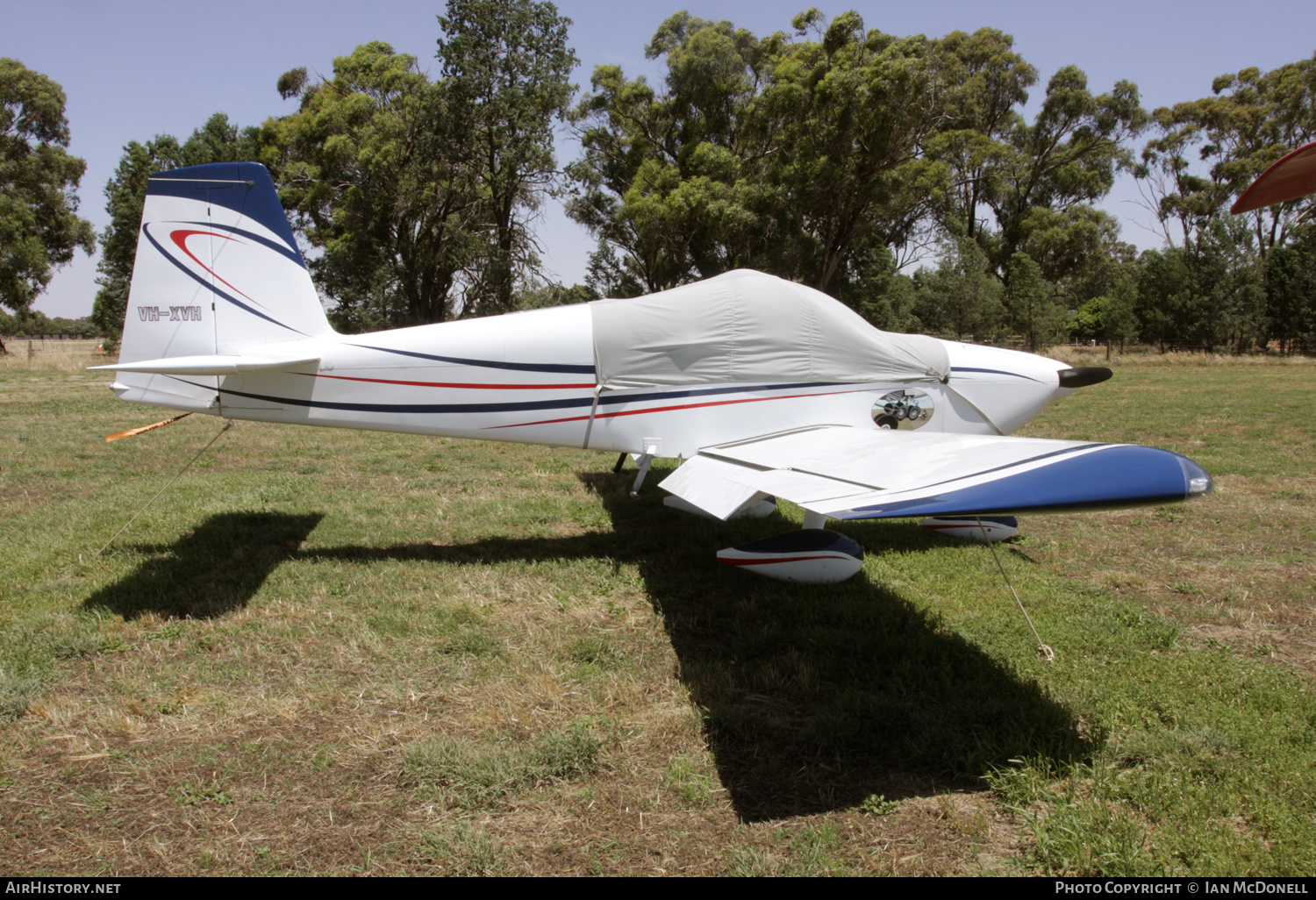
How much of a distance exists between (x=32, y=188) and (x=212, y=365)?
137ft

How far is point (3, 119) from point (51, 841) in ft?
151

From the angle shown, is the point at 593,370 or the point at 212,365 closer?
the point at 212,365

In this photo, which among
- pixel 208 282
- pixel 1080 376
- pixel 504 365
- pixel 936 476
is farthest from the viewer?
pixel 1080 376

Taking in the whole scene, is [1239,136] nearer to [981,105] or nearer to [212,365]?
[981,105]

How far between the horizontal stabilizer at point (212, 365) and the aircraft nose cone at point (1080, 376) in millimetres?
6388

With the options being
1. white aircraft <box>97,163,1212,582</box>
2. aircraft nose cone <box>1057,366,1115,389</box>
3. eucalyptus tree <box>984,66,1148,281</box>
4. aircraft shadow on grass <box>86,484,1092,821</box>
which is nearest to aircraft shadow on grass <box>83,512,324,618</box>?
aircraft shadow on grass <box>86,484,1092,821</box>

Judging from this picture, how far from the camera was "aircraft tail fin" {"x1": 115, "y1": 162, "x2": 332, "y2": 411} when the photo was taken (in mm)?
5434

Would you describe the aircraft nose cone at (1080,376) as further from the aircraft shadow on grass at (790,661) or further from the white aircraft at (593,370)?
the aircraft shadow on grass at (790,661)

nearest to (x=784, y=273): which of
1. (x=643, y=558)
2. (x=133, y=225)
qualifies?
(x=643, y=558)

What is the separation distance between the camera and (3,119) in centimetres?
3412

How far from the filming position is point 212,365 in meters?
5.05

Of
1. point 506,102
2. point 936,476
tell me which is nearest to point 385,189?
point 506,102

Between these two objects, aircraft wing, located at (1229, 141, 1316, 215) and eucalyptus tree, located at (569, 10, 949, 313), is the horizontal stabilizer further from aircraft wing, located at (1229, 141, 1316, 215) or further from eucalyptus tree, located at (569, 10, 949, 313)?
eucalyptus tree, located at (569, 10, 949, 313)
